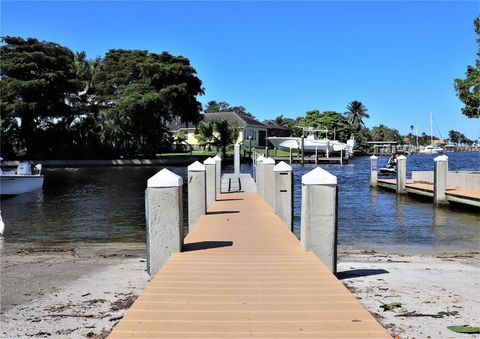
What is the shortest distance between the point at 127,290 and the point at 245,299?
8.68 ft

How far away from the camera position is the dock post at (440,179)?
20.6m

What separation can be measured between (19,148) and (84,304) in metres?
60.5

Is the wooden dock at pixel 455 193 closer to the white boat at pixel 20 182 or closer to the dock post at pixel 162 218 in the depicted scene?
the dock post at pixel 162 218

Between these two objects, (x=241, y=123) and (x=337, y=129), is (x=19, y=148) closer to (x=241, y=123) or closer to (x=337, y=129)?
(x=241, y=123)

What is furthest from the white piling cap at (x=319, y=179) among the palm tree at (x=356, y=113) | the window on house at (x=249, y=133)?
the palm tree at (x=356, y=113)

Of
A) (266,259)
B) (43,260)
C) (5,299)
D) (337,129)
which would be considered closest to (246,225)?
(266,259)

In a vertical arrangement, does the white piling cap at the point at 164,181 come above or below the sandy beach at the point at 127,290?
above

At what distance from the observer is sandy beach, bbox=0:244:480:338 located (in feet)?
17.1

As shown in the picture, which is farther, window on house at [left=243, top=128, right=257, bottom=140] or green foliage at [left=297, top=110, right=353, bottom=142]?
green foliage at [left=297, top=110, right=353, bottom=142]

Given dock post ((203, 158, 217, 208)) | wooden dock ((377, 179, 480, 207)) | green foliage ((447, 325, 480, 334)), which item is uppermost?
dock post ((203, 158, 217, 208))

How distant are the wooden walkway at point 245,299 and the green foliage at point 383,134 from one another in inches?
6608

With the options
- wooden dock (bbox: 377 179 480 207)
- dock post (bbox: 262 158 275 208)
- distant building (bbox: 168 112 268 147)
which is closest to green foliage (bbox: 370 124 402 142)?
distant building (bbox: 168 112 268 147)

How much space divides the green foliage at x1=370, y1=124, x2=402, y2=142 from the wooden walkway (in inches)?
6608

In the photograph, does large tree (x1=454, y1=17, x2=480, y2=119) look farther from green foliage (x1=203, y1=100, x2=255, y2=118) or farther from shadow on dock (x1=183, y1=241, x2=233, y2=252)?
green foliage (x1=203, y1=100, x2=255, y2=118)
